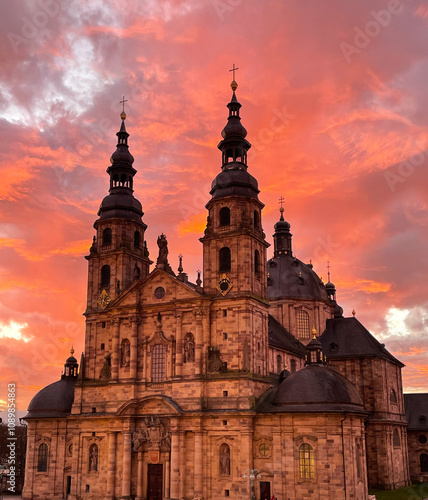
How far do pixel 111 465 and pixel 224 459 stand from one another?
10300 mm

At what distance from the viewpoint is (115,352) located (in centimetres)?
5678

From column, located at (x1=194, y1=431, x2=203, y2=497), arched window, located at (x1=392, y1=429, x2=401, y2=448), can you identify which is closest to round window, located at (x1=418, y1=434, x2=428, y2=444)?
arched window, located at (x1=392, y1=429, x2=401, y2=448)

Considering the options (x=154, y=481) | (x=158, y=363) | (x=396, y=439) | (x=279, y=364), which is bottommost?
(x=154, y=481)

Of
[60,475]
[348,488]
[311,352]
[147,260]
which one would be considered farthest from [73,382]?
[348,488]

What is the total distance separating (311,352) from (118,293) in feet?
61.6

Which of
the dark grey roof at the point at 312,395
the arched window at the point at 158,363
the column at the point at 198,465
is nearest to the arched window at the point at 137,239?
the arched window at the point at 158,363

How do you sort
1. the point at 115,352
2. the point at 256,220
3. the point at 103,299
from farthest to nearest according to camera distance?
the point at 103,299 → the point at 256,220 → the point at 115,352

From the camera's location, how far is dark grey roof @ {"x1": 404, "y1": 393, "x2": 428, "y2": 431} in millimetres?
80650

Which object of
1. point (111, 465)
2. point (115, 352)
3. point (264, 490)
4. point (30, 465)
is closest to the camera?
point (264, 490)

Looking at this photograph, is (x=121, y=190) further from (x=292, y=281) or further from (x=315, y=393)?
(x=315, y=393)

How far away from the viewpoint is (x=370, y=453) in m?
68.4

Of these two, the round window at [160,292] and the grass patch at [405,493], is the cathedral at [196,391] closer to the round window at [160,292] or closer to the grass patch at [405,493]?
the round window at [160,292]

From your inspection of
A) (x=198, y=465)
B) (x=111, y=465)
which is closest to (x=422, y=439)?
(x=198, y=465)

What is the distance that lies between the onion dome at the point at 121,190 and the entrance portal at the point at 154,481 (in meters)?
23.7
